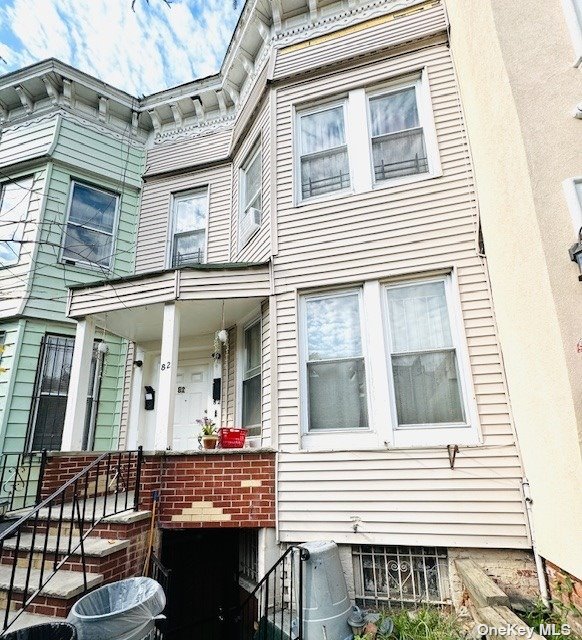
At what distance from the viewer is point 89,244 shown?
295 inches

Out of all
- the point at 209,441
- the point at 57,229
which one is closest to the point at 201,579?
the point at 209,441

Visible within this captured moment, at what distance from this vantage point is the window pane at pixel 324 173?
5488 mm

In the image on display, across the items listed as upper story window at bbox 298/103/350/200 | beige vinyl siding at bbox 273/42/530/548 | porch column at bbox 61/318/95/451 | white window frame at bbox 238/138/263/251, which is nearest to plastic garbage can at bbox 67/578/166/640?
beige vinyl siding at bbox 273/42/530/548

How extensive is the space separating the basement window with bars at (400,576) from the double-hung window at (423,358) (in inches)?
48.1

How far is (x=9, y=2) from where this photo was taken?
229 cm

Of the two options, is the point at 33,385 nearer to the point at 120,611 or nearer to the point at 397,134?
the point at 120,611

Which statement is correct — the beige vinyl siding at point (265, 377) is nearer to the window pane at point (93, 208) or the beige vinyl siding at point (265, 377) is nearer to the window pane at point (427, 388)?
the window pane at point (427, 388)

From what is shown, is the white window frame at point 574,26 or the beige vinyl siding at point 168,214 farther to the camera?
the beige vinyl siding at point 168,214

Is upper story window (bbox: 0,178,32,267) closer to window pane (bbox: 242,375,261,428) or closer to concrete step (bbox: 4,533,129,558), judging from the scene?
window pane (bbox: 242,375,261,428)

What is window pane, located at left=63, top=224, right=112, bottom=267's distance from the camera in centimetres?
731

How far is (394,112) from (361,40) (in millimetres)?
1246

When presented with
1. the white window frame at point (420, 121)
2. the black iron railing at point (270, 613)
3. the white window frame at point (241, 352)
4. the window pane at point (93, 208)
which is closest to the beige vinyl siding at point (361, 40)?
the white window frame at point (420, 121)

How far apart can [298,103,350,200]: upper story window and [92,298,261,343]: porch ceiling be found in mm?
1770

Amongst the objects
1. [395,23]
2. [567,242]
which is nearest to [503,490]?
[567,242]
